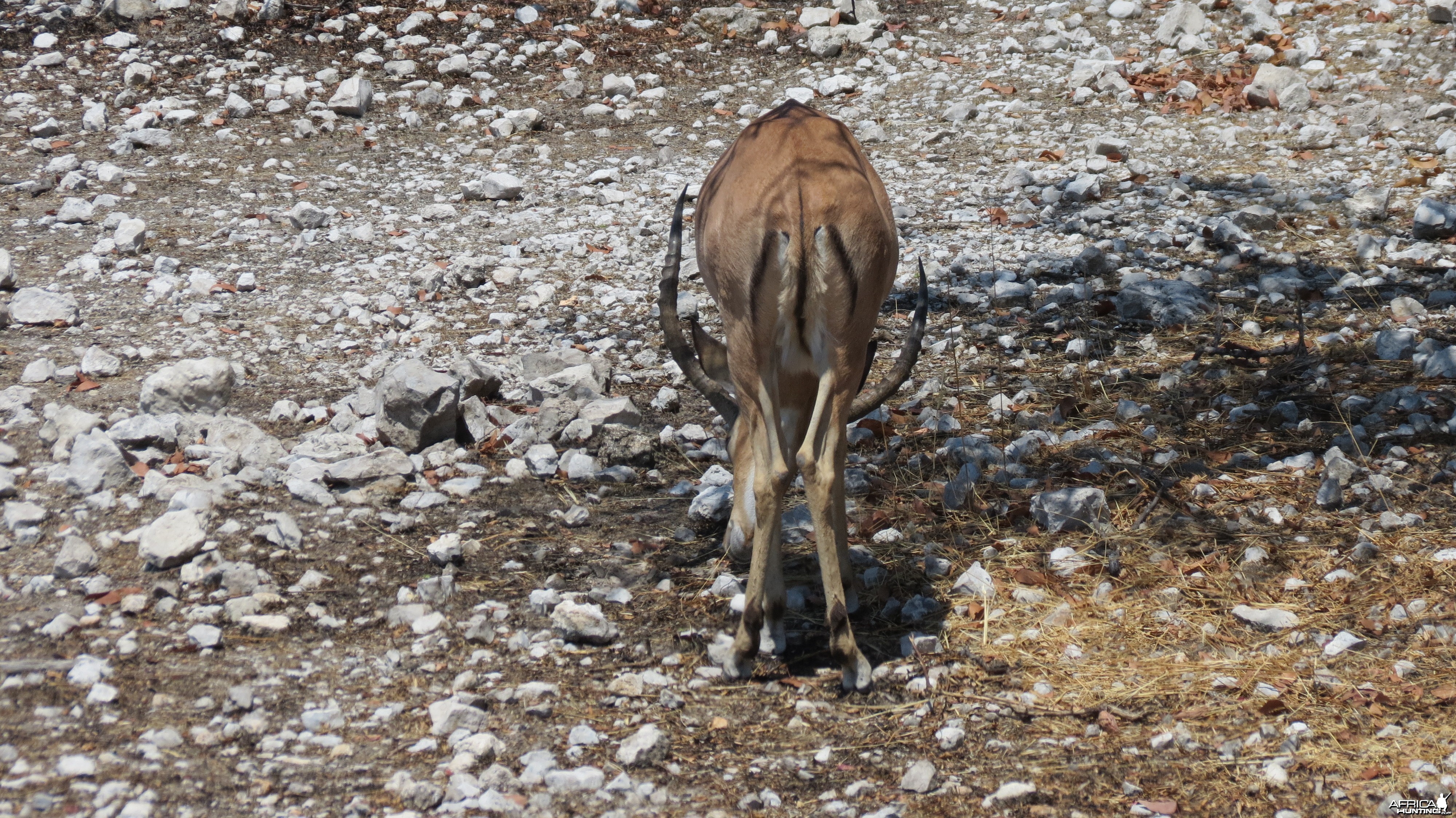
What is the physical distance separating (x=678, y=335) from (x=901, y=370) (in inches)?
35.3

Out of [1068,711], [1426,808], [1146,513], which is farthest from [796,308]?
[1426,808]

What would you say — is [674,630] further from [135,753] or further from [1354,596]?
[1354,596]

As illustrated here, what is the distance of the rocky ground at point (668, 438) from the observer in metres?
3.68

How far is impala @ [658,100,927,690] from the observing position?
3953mm

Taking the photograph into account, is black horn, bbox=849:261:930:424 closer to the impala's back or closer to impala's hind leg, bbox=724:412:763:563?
the impala's back

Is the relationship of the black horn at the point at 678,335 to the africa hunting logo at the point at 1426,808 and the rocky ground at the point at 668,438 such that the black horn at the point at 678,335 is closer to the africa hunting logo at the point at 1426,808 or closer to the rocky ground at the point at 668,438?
the rocky ground at the point at 668,438

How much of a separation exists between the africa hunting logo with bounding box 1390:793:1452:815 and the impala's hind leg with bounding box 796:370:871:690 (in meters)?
1.66

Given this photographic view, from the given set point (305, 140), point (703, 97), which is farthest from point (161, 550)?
point (703, 97)

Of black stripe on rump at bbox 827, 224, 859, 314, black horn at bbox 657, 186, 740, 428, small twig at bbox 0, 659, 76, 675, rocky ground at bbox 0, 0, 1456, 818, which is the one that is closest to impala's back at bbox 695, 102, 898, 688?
black stripe on rump at bbox 827, 224, 859, 314

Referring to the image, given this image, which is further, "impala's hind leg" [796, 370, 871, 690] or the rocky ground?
"impala's hind leg" [796, 370, 871, 690]

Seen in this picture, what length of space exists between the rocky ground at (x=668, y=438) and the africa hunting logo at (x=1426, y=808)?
3cm

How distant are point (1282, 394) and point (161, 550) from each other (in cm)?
539

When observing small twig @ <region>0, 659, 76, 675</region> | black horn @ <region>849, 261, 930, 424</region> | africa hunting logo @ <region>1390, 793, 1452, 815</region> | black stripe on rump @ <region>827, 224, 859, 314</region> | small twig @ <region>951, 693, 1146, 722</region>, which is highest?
black stripe on rump @ <region>827, 224, 859, 314</region>

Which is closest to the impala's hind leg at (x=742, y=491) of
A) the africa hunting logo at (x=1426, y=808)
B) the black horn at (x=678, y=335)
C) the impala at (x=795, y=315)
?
the impala at (x=795, y=315)
